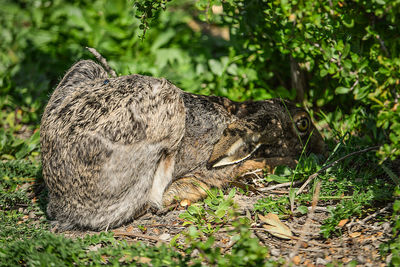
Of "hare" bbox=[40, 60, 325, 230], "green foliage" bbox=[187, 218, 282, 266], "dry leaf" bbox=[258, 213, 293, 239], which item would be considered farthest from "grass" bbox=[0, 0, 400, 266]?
"hare" bbox=[40, 60, 325, 230]

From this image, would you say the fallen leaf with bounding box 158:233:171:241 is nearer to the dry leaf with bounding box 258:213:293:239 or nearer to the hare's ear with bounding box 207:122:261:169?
the dry leaf with bounding box 258:213:293:239

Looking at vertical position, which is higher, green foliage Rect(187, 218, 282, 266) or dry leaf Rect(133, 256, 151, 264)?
green foliage Rect(187, 218, 282, 266)

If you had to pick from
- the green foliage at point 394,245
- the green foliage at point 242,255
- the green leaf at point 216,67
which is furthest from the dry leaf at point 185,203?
the green leaf at point 216,67

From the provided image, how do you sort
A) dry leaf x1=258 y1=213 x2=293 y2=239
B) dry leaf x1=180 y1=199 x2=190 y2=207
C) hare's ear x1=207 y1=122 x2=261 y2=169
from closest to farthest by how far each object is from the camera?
dry leaf x1=258 y1=213 x2=293 y2=239 < dry leaf x1=180 y1=199 x2=190 y2=207 < hare's ear x1=207 y1=122 x2=261 y2=169

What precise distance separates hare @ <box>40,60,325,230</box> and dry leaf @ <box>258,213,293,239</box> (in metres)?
0.77

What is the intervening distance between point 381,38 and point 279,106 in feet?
5.60

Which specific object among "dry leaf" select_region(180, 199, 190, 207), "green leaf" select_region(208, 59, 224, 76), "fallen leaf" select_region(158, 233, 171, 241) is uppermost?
"green leaf" select_region(208, 59, 224, 76)

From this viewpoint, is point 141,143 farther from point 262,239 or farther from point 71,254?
point 262,239

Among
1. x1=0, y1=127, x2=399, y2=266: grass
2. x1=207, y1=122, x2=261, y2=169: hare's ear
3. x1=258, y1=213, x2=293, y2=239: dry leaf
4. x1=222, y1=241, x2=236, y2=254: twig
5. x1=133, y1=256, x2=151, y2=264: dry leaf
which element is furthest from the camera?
x1=207, y1=122, x2=261, y2=169: hare's ear

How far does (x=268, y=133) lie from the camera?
4.59 metres

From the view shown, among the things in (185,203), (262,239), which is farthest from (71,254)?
(262,239)

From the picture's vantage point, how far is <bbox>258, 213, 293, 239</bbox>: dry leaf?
3484 mm

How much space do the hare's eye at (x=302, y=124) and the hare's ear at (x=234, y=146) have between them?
533mm

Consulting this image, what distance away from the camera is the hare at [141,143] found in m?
3.57
